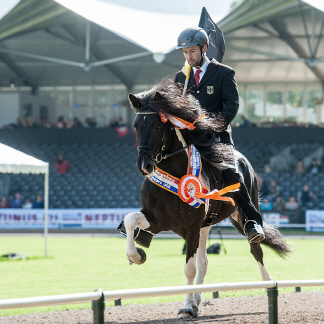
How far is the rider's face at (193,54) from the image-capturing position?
7.06 m

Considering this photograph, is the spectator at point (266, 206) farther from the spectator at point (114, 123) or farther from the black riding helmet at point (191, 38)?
the black riding helmet at point (191, 38)

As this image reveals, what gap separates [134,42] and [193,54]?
58.9 feet

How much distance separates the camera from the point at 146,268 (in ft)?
43.2

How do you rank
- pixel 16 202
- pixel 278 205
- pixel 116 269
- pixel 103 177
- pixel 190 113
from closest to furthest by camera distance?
pixel 190 113 < pixel 116 269 < pixel 278 205 < pixel 16 202 < pixel 103 177

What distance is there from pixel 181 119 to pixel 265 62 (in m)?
29.1

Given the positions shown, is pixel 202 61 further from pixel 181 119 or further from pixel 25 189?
pixel 25 189

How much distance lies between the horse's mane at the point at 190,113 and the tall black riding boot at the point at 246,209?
205 mm

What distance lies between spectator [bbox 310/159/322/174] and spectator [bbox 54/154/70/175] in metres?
11.7

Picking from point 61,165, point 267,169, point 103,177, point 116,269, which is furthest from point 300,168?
point 116,269

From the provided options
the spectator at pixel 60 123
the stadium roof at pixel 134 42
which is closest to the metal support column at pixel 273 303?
the stadium roof at pixel 134 42

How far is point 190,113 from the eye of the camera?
21.9ft

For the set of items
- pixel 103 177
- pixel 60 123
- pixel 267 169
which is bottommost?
pixel 103 177

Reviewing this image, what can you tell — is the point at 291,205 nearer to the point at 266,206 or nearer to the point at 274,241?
the point at 266,206

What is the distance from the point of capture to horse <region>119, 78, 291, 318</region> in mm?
6391
